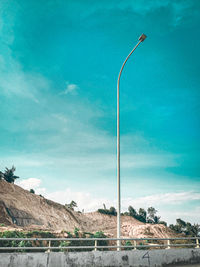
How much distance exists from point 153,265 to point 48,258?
4402 mm

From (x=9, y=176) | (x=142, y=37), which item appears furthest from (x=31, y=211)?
(x=142, y=37)

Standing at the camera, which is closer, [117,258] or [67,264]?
[67,264]

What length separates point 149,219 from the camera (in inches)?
4208

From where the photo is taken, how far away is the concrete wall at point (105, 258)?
684cm

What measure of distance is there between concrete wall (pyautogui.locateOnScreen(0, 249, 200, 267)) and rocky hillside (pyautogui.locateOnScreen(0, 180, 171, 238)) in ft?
142

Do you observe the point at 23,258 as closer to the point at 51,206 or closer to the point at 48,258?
the point at 48,258

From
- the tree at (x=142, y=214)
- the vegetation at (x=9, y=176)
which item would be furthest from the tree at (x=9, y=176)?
the tree at (x=142, y=214)

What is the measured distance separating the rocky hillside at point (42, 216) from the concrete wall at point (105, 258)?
4317cm

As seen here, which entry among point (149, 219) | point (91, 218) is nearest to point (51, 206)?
point (91, 218)

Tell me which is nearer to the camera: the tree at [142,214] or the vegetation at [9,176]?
the vegetation at [9,176]

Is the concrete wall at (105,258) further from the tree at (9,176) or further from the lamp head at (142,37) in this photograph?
the tree at (9,176)

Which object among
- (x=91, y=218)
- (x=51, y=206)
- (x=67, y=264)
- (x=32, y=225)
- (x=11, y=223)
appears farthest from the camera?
(x=91, y=218)

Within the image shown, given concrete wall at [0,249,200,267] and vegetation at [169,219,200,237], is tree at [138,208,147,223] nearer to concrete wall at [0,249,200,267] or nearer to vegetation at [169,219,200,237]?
vegetation at [169,219,200,237]

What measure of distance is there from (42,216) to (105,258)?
2204 inches
